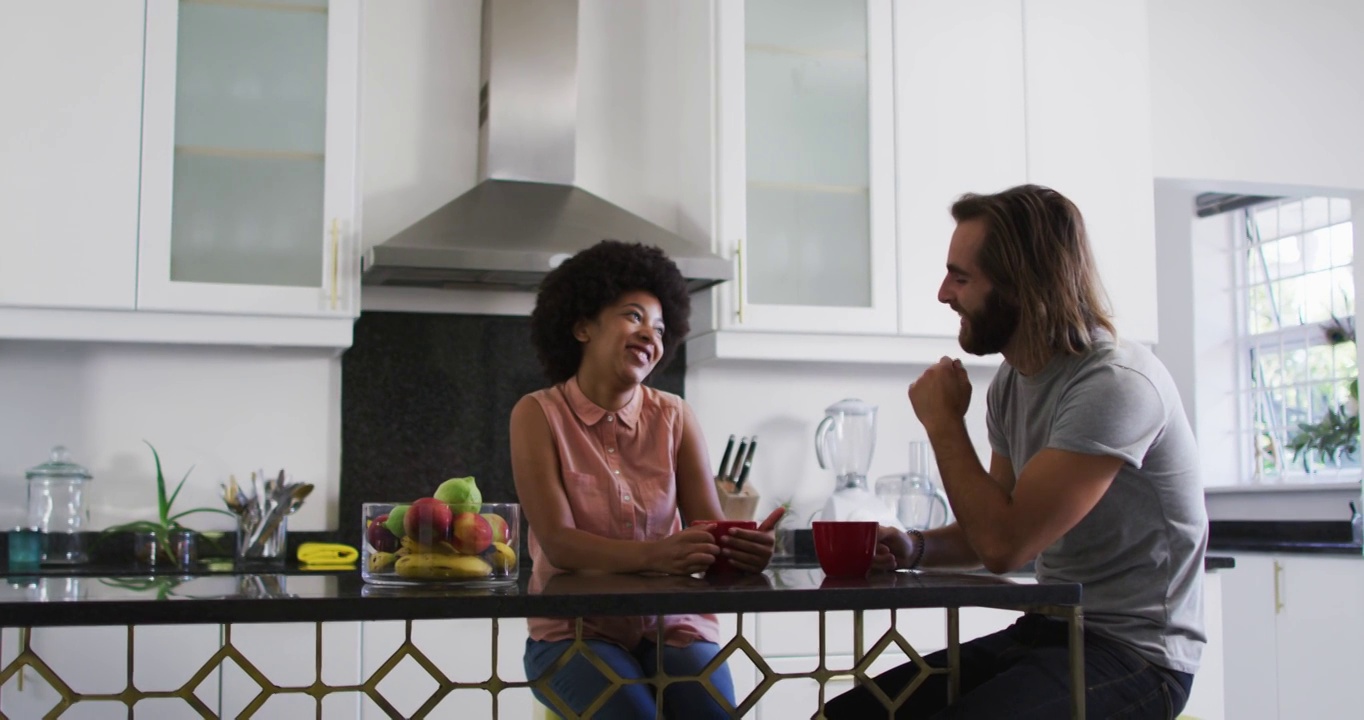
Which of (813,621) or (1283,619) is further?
(1283,619)

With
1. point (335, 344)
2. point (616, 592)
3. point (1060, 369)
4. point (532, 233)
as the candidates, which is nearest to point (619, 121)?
point (532, 233)

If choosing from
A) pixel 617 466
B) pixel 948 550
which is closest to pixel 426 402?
pixel 617 466

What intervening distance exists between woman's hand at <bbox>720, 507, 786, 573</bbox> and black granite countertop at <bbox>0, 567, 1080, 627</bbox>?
3cm

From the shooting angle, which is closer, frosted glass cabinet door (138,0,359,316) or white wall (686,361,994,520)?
frosted glass cabinet door (138,0,359,316)

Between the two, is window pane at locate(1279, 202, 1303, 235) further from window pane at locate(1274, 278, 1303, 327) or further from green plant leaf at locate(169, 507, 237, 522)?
green plant leaf at locate(169, 507, 237, 522)

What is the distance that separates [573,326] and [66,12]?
1425mm

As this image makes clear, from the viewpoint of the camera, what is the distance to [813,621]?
305 centimetres

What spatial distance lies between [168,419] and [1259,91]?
320 cm

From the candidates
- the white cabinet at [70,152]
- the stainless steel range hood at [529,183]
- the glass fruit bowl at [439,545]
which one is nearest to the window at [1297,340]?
the stainless steel range hood at [529,183]

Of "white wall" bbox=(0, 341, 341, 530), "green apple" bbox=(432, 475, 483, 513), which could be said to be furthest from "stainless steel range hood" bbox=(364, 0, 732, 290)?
"green apple" bbox=(432, 475, 483, 513)

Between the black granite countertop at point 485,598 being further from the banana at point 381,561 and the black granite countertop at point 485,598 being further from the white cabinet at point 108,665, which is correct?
the white cabinet at point 108,665

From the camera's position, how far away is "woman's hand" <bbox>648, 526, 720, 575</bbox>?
1683 mm

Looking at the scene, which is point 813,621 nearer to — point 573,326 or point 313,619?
point 573,326

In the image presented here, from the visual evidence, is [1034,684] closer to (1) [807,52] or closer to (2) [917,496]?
(2) [917,496]
